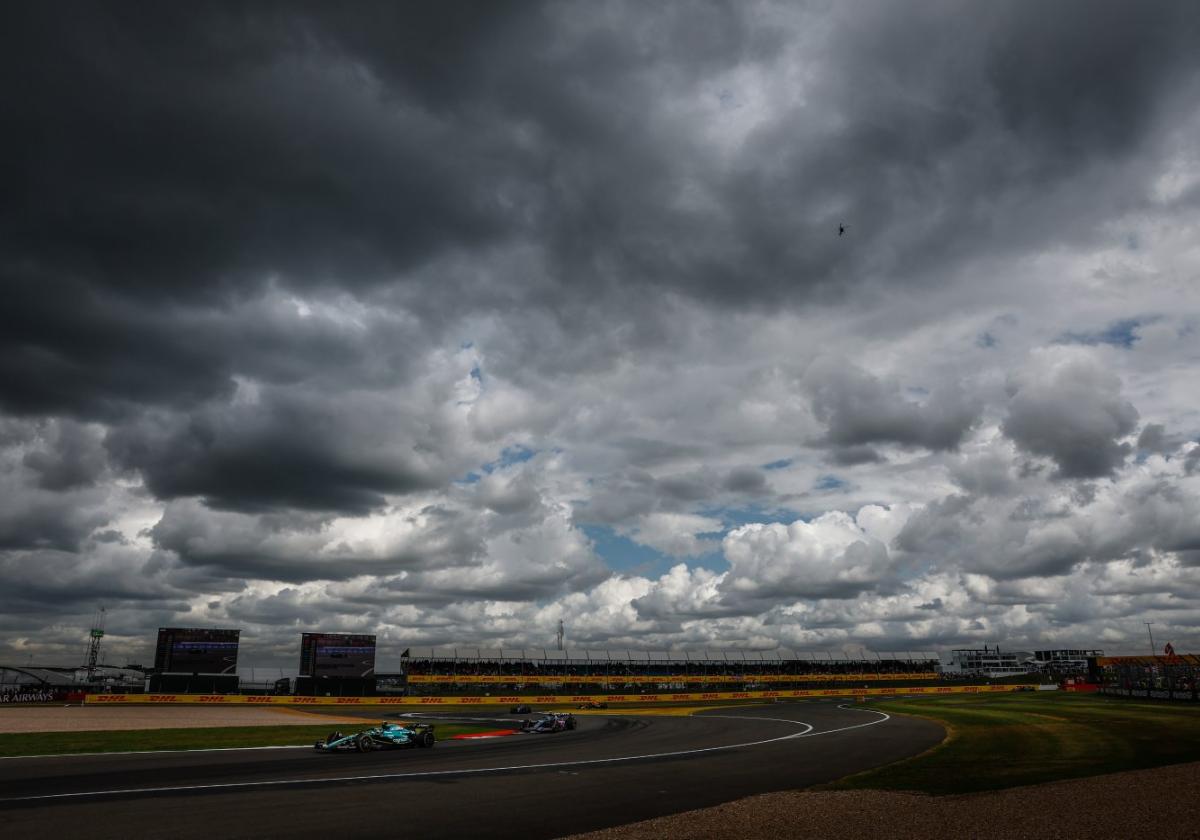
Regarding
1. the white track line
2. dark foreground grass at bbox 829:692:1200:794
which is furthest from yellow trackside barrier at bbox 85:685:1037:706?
the white track line

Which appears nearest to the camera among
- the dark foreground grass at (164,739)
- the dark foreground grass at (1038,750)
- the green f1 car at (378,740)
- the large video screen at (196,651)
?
the dark foreground grass at (1038,750)

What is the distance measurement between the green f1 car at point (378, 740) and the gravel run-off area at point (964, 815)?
67.8 feet

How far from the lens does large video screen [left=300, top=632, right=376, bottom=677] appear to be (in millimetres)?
104812

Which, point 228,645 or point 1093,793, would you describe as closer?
point 1093,793

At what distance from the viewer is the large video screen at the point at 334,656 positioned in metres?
105

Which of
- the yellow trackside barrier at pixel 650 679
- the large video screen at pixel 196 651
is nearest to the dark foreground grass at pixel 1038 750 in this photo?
the yellow trackside barrier at pixel 650 679

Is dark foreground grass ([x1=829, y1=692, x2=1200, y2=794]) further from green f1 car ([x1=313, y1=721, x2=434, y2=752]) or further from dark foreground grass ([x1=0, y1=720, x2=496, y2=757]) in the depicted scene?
dark foreground grass ([x1=0, y1=720, x2=496, y2=757])

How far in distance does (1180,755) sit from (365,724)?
4645 cm

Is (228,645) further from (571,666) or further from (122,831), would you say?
(122,831)

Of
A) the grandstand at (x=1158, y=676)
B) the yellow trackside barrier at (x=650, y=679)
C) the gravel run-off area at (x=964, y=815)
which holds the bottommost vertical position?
the yellow trackside barrier at (x=650, y=679)

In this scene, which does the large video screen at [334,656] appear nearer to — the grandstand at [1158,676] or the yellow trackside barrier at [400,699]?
the yellow trackside barrier at [400,699]

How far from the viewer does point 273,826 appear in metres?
16.6

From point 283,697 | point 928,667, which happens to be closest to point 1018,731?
point 283,697

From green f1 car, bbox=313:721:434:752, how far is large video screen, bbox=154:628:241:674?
82150mm
